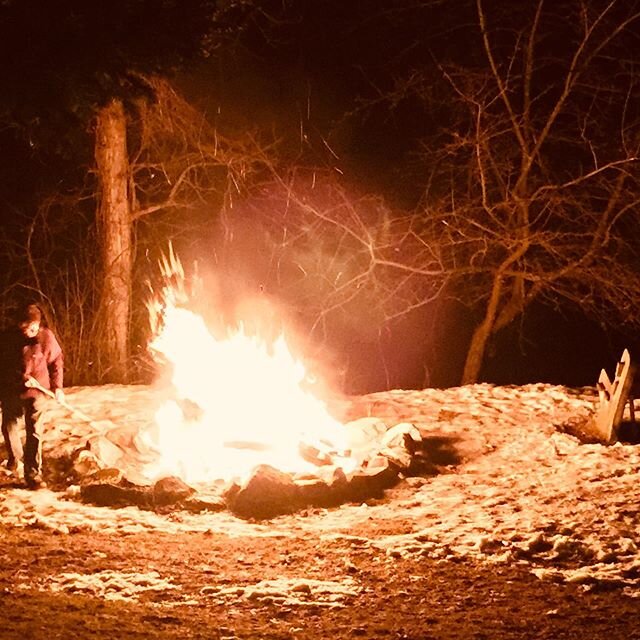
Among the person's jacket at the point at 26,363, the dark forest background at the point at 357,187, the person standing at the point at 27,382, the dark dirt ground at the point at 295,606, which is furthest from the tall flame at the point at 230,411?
the dark forest background at the point at 357,187

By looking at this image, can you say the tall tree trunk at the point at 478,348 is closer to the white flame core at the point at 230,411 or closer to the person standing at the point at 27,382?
the white flame core at the point at 230,411

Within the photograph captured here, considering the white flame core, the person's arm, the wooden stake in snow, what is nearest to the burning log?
the white flame core

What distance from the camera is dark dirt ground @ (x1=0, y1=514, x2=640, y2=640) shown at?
5383 millimetres

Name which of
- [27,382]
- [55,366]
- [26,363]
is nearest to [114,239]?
[55,366]

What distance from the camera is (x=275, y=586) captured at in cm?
620

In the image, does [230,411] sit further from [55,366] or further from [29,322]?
[29,322]

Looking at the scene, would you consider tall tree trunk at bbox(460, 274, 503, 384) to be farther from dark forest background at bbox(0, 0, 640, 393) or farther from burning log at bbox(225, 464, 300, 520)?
burning log at bbox(225, 464, 300, 520)

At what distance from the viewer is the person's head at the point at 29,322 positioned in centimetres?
939

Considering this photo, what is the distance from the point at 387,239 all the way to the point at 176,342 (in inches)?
209

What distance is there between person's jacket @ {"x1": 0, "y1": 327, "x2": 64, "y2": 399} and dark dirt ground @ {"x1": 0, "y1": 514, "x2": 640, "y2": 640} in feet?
7.78

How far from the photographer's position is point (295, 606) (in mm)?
5828

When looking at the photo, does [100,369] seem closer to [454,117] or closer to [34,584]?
[454,117]

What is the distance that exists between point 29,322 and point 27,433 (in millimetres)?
1092

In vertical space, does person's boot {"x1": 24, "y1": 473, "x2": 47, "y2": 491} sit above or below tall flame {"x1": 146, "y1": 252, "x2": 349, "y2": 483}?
below
